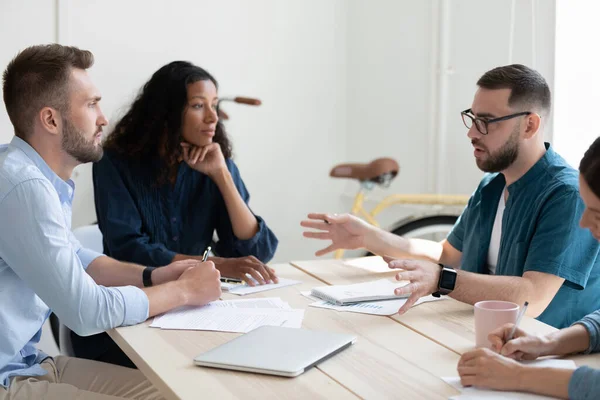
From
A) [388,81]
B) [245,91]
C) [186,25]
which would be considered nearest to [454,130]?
[388,81]

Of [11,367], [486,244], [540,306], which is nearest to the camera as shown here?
[11,367]

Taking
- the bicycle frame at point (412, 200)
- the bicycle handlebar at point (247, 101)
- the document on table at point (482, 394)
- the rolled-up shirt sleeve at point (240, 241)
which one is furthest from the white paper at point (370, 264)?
the bicycle handlebar at point (247, 101)

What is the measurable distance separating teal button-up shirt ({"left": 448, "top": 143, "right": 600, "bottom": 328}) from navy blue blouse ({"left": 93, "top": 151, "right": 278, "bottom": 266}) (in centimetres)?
90

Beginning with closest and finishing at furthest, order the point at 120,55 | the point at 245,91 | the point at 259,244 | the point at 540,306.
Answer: the point at 540,306 < the point at 259,244 < the point at 120,55 < the point at 245,91

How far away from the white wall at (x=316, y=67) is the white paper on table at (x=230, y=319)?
1770 mm

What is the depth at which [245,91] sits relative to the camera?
3.94 metres

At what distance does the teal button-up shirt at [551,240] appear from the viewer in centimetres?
181

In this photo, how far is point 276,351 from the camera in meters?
1.39

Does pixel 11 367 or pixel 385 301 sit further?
pixel 385 301

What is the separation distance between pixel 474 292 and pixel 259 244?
3.17 ft

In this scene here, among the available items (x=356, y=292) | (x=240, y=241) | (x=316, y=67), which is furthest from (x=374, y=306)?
(x=316, y=67)

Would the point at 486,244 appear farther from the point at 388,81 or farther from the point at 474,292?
the point at 388,81

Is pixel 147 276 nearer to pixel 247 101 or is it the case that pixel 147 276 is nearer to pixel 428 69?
pixel 247 101

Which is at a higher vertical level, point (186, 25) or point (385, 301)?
point (186, 25)
